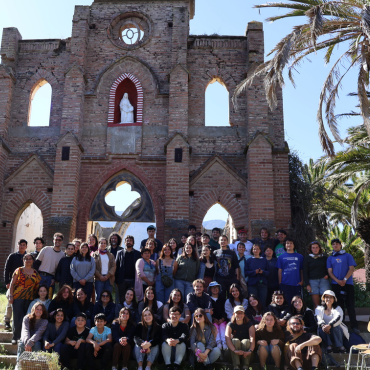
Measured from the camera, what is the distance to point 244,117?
15.9 meters

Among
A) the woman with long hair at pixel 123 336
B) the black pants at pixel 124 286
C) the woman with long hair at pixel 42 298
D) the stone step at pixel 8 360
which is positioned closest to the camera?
the woman with long hair at pixel 123 336

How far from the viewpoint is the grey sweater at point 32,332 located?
808 cm

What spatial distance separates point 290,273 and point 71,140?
8694 mm

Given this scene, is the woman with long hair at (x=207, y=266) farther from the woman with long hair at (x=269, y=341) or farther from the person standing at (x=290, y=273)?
the woman with long hair at (x=269, y=341)

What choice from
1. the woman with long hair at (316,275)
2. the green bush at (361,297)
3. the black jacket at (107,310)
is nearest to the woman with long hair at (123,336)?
the black jacket at (107,310)

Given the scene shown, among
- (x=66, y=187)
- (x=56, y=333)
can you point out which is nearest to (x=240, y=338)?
(x=56, y=333)

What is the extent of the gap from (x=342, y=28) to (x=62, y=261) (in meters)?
8.53

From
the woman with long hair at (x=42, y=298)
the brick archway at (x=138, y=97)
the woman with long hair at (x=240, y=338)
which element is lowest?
the woman with long hair at (x=240, y=338)

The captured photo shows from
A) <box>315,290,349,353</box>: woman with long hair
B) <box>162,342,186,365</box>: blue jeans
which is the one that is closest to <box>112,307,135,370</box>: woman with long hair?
<box>162,342,186,365</box>: blue jeans

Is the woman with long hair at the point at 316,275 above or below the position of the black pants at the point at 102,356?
above

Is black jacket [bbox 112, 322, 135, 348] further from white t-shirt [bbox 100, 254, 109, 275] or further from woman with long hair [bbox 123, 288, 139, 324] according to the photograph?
white t-shirt [bbox 100, 254, 109, 275]

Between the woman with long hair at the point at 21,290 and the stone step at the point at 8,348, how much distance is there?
116 mm

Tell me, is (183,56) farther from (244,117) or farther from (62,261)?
(62,261)

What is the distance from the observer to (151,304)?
876 centimetres
